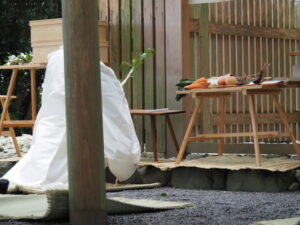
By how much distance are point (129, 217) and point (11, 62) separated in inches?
146

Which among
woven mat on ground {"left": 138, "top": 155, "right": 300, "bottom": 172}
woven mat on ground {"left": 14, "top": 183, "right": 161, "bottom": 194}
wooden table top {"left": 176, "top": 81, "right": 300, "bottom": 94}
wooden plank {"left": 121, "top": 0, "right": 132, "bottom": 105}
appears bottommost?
woven mat on ground {"left": 14, "top": 183, "right": 161, "bottom": 194}

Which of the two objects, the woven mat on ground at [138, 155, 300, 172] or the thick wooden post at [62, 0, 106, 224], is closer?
the thick wooden post at [62, 0, 106, 224]

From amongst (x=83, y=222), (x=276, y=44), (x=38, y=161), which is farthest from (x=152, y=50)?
(x=83, y=222)

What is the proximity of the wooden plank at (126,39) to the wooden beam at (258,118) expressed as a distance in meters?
1.23

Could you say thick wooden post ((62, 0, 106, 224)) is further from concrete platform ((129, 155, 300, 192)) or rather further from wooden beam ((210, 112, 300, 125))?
wooden beam ((210, 112, 300, 125))

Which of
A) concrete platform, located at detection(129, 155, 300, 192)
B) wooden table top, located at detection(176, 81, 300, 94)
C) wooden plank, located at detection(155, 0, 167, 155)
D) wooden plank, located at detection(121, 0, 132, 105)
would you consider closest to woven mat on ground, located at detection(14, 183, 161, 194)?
concrete platform, located at detection(129, 155, 300, 192)

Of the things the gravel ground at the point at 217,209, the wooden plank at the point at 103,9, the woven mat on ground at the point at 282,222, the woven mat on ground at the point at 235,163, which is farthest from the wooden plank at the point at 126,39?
the woven mat on ground at the point at 282,222

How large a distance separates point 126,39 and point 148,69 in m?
0.46

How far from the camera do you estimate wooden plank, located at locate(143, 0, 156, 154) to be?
733 centimetres

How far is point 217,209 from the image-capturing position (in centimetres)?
460

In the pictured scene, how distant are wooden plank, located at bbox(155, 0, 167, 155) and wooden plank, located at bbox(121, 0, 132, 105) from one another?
418mm

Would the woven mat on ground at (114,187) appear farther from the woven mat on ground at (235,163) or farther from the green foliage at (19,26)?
the green foliage at (19,26)

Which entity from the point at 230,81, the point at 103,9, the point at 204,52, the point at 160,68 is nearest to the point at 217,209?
the point at 230,81

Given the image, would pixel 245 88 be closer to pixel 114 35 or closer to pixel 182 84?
pixel 182 84
